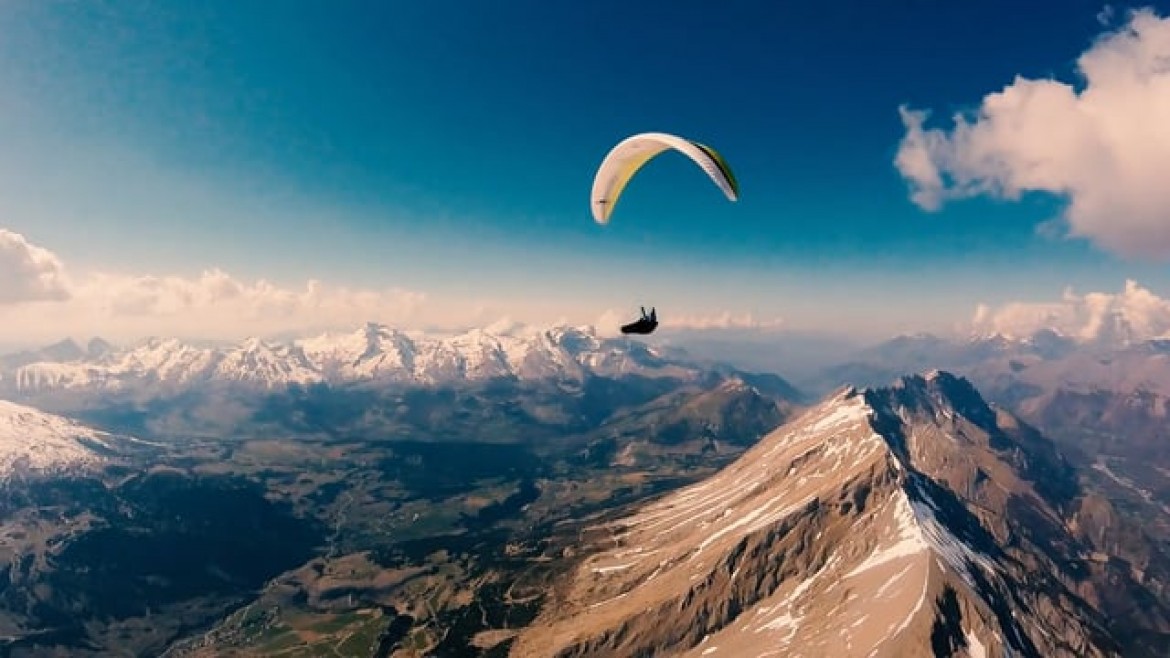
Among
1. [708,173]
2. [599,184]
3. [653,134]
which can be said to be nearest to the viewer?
[708,173]

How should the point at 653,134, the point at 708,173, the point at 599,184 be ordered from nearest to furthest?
the point at 708,173, the point at 653,134, the point at 599,184

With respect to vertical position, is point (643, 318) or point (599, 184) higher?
point (599, 184)

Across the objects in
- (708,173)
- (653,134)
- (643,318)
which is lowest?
(643,318)

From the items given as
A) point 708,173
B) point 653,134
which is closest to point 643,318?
point 708,173

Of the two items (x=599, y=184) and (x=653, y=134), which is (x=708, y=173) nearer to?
(x=653, y=134)

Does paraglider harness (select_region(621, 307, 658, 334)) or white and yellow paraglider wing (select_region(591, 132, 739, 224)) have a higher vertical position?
white and yellow paraglider wing (select_region(591, 132, 739, 224))

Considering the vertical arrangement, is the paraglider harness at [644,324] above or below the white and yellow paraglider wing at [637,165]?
below

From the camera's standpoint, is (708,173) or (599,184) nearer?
(708,173)
